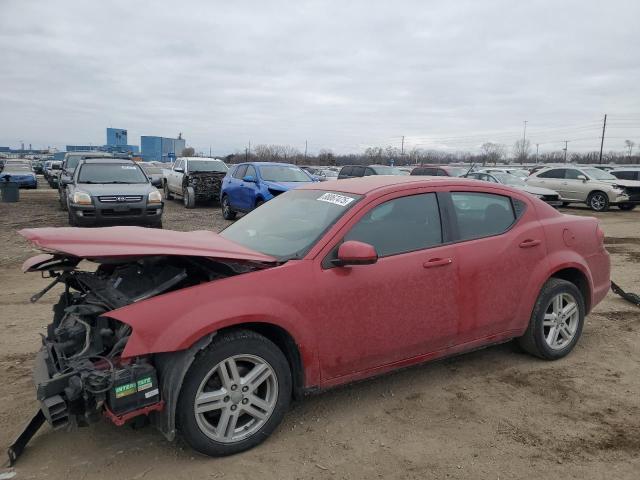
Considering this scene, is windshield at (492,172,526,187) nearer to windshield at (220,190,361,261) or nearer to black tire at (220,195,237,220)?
black tire at (220,195,237,220)

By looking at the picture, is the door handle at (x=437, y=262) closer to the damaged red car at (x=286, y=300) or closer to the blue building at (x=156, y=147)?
the damaged red car at (x=286, y=300)

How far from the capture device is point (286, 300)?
3154 mm

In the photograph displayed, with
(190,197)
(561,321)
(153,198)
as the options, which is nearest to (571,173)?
(190,197)

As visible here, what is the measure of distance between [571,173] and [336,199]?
65.0 feet

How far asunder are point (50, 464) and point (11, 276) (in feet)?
18.4

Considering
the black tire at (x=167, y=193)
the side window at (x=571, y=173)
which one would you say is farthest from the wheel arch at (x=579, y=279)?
the black tire at (x=167, y=193)

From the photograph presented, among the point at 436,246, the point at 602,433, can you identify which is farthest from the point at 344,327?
the point at 602,433

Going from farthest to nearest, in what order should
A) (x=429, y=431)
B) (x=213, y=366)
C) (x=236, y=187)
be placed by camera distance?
(x=236, y=187), (x=429, y=431), (x=213, y=366)

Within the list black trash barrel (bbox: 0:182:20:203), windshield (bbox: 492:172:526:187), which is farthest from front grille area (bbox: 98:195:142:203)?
→ windshield (bbox: 492:172:526:187)

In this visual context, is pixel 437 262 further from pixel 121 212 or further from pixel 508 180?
pixel 508 180

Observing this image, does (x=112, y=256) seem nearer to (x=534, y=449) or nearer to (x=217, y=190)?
(x=534, y=449)

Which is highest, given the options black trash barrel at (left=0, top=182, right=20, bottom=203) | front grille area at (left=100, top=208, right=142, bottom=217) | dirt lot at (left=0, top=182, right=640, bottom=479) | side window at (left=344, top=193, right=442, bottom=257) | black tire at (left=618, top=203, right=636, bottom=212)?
side window at (left=344, top=193, right=442, bottom=257)

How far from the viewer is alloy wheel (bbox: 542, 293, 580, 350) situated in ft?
14.6

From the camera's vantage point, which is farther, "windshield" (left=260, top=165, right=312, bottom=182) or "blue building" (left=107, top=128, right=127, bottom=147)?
"blue building" (left=107, top=128, right=127, bottom=147)
